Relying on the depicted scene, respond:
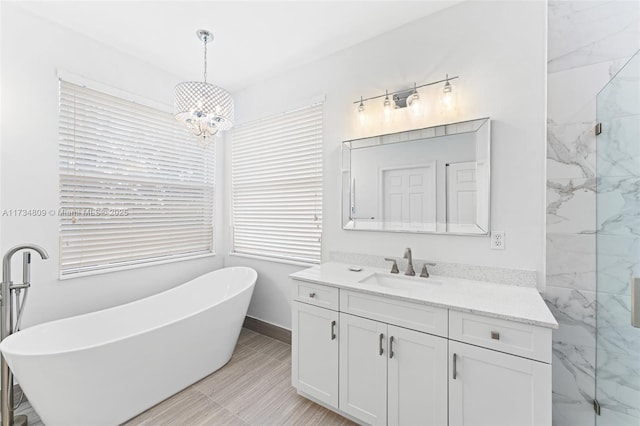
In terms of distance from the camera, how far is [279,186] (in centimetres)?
296

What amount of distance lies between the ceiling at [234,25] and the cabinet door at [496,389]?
2.26 m

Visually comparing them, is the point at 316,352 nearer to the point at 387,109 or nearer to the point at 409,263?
the point at 409,263

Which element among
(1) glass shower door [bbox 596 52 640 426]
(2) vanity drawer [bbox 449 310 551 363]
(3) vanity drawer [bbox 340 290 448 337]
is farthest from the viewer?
(3) vanity drawer [bbox 340 290 448 337]

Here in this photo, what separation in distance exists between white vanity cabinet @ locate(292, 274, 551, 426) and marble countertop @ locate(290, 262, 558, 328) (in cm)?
4

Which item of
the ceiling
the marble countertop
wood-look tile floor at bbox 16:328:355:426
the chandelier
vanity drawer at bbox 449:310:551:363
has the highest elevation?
the ceiling

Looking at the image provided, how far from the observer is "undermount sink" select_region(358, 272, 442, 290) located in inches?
73.2

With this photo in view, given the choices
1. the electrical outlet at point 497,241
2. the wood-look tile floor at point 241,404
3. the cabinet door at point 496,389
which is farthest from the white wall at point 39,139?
the electrical outlet at point 497,241

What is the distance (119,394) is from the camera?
1708 millimetres

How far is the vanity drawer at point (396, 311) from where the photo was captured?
4.73 feet

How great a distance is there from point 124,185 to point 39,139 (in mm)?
636

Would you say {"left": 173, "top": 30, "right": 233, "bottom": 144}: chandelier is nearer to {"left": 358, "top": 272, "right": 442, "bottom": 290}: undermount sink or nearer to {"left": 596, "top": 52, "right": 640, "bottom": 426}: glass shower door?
{"left": 358, "top": 272, "right": 442, "bottom": 290}: undermount sink

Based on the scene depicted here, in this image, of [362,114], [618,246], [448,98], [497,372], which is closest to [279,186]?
[362,114]

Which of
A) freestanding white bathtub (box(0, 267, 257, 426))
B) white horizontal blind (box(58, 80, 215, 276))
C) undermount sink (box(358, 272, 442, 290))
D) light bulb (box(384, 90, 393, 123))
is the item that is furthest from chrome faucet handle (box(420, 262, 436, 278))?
white horizontal blind (box(58, 80, 215, 276))

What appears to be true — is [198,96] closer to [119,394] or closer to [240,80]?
[240,80]
